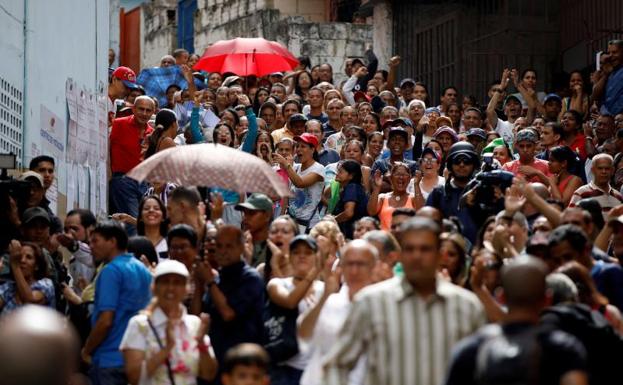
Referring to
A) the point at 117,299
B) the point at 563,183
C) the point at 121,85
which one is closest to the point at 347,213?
the point at 563,183

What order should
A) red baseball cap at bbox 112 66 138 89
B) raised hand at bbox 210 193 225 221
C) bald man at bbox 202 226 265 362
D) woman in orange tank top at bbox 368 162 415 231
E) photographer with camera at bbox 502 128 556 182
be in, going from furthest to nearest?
red baseball cap at bbox 112 66 138 89, photographer with camera at bbox 502 128 556 182, woman in orange tank top at bbox 368 162 415 231, raised hand at bbox 210 193 225 221, bald man at bbox 202 226 265 362

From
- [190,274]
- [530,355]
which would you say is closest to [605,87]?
[190,274]

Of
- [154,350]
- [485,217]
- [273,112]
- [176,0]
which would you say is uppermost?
[176,0]

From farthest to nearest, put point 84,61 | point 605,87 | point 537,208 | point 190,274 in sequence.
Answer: point 605,87 < point 84,61 < point 537,208 < point 190,274

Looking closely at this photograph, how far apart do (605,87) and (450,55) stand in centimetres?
687

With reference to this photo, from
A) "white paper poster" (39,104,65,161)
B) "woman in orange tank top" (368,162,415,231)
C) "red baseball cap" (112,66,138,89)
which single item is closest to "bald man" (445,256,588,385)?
"woman in orange tank top" (368,162,415,231)

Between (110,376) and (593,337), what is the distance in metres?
3.69

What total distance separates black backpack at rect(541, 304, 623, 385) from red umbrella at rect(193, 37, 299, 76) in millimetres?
14676

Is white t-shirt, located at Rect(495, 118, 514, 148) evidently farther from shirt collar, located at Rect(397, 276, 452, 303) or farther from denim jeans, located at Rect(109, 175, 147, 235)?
shirt collar, located at Rect(397, 276, 452, 303)

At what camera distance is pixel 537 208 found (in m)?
12.1

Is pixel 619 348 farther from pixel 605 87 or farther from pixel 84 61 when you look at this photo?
pixel 605 87

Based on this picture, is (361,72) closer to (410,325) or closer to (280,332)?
(280,332)

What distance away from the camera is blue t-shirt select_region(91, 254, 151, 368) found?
10.9 m

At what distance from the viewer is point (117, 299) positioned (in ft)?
35.9
